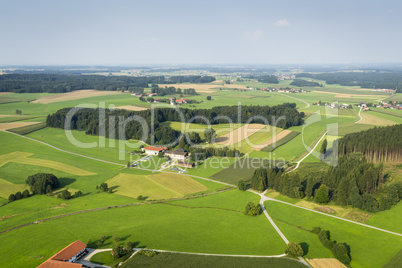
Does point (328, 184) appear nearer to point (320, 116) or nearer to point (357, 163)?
point (357, 163)

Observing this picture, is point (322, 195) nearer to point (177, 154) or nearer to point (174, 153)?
point (177, 154)

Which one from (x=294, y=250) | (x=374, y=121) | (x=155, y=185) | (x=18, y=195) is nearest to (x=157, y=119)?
(x=155, y=185)

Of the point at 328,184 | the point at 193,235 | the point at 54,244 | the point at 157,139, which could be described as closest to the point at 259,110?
the point at 157,139

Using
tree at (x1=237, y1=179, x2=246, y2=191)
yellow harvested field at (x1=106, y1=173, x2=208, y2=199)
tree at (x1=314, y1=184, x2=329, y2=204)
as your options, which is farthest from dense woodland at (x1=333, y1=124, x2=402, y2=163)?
yellow harvested field at (x1=106, y1=173, x2=208, y2=199)

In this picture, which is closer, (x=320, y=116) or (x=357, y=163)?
(x=357, y=163)

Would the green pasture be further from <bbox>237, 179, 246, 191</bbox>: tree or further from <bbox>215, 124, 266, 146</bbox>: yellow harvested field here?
<bbox>215, 124, 266, 146</bbox>: yellow harvested field
